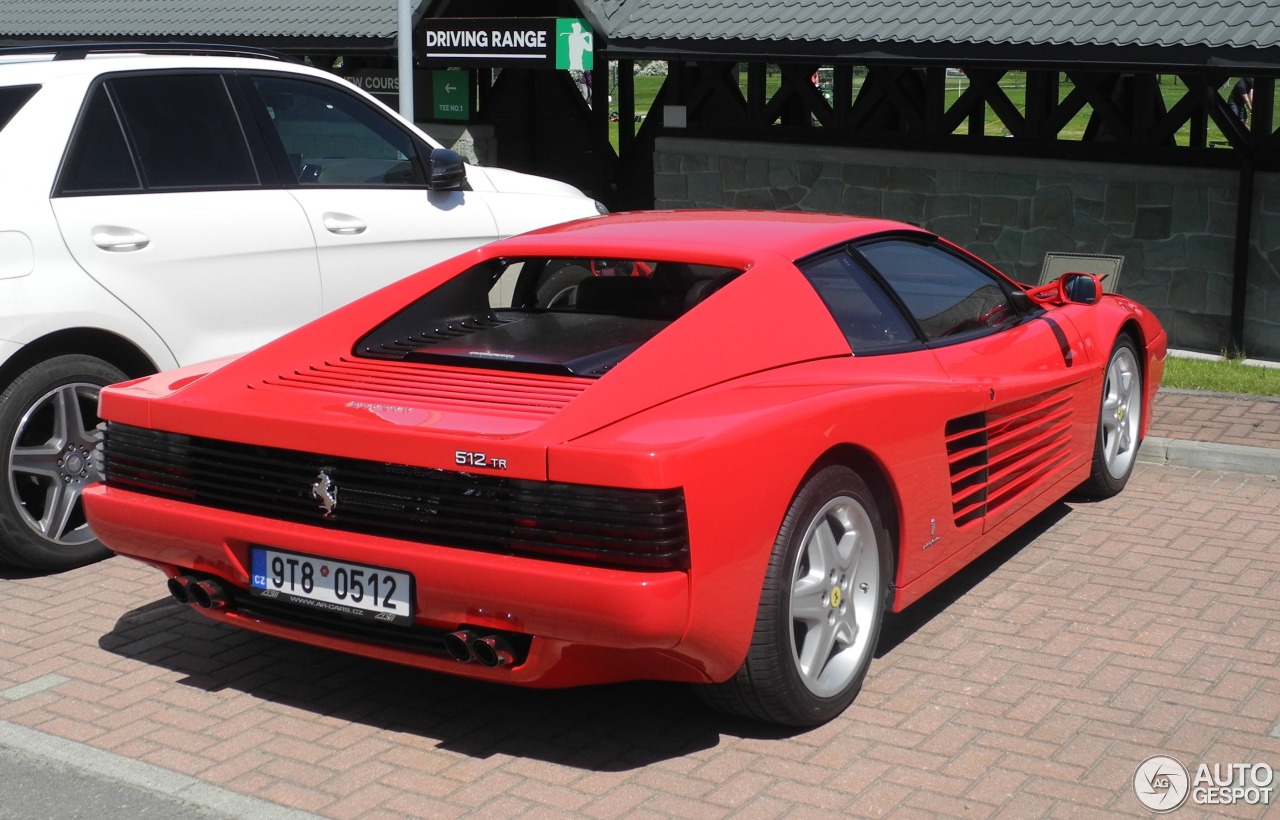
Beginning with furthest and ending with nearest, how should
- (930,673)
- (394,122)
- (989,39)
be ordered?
(989,39)
(394,122)
(930,673)

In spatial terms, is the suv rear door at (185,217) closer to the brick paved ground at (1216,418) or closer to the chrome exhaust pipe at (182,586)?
the chrome exhaust pipe at (182,586)

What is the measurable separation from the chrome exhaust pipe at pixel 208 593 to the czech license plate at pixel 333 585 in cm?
17

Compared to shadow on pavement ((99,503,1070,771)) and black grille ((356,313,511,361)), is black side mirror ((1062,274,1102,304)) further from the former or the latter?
black grille ((356,313,511,361))

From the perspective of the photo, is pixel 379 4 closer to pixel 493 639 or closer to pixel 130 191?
pixel 130 191

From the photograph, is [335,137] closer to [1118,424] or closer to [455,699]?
[455,699]

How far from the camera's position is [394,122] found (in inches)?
289

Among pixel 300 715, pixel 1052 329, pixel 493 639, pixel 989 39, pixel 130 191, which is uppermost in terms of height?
pixel 989 39

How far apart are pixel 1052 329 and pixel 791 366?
192cm

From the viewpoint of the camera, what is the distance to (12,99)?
19.8 ft

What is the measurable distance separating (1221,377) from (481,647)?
6.87 meters

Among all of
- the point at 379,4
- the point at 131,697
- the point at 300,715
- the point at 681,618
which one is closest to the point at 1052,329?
the point at 681,618

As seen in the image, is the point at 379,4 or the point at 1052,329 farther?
the point at 379,4

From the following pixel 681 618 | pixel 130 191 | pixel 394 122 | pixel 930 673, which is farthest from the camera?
pixel 394 122

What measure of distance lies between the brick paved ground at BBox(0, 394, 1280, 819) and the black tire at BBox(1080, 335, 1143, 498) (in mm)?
934
